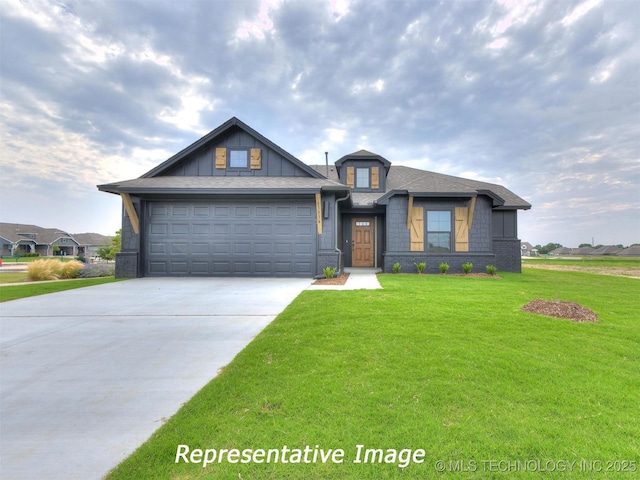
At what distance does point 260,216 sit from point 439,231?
7.52 metres

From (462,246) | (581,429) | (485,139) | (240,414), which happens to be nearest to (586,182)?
(485,139)

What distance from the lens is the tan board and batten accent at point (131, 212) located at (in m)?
10.1

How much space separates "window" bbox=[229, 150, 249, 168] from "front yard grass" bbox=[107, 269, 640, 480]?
9199mm

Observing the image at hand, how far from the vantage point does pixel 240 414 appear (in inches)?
82.2

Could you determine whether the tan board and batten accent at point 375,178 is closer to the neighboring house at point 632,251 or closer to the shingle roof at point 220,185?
the shingle roof at point 220,185

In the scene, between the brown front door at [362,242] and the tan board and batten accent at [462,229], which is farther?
the brown front door at [362,242]

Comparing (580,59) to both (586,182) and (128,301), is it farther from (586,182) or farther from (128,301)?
(128,301)

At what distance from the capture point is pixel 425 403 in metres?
2.17

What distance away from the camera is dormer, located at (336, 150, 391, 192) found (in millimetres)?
14625

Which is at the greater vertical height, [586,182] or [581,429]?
[586,182]

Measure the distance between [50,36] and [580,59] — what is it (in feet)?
69.2

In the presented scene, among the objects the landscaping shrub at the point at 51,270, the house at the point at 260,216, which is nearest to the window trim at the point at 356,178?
the house at the point at 260,216

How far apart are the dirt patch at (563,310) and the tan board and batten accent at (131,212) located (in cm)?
1200

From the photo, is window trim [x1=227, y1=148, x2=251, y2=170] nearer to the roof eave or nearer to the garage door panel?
the roof eave
